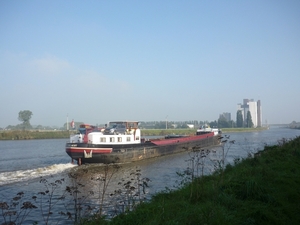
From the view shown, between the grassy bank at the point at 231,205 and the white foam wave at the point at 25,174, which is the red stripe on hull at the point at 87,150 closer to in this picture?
the white foam wave at the point at 25,174

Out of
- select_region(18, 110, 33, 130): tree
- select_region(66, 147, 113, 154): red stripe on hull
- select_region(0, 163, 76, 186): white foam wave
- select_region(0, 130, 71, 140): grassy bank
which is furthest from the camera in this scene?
select_region(18, 110, 33, 130): tree

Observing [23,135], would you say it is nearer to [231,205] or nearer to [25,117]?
[25,117]

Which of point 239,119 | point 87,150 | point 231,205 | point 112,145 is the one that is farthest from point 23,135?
point 239,119

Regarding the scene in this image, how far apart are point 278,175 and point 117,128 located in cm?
2075

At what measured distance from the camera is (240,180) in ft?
30.0

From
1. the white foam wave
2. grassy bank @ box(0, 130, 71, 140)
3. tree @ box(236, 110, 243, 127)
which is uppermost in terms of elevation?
tree @ box(236, 110, 243, 127)

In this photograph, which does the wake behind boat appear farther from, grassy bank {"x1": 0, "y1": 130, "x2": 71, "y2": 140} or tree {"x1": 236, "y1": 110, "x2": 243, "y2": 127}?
tree {"x1": 236, "y1": 110, "x2": 243, "y2": 127}

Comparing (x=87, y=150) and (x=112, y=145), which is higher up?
(x=112, y=145)

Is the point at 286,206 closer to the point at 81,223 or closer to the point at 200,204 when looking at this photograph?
the point at 200,204

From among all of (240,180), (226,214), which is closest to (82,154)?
(240,180)

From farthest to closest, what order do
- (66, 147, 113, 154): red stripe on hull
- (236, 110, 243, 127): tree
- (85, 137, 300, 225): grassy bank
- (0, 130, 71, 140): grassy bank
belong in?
(236, 110, 243, 127): tree, (0, 130, 71, 140): grassy bank, (66, 147, 113, 154): red stripe on hull, (85, 137, 300, 225): grassy bank

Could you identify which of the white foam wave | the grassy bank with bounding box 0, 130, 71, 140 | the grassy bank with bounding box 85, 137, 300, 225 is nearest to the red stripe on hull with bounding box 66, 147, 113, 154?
the white foam wave

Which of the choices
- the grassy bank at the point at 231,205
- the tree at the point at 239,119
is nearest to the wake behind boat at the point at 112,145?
the grassy bank at the point at 231,205

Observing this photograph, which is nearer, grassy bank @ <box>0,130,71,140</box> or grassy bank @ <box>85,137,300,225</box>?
grassy bank @ <box>85,137,300,225</box>
